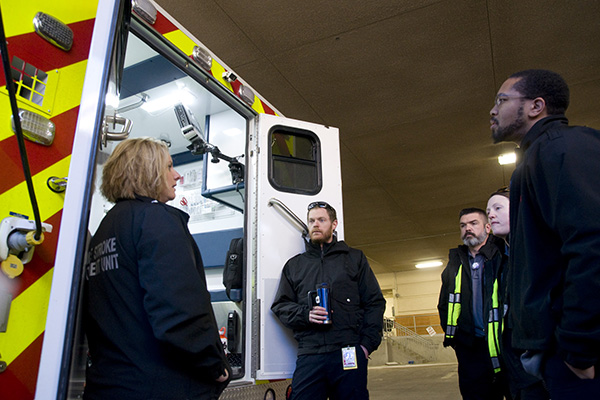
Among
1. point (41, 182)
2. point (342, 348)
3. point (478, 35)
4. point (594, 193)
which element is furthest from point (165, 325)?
point (478, 35)

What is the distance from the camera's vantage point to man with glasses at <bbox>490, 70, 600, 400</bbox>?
1.20m

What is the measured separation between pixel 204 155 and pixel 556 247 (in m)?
3.38

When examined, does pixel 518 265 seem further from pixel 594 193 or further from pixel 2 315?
pixel 2 315

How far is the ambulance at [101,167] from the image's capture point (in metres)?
1.23

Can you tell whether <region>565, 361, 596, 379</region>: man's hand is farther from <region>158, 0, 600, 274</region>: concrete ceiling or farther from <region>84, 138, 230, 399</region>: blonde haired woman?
<region>158, 0, 600, 274</region>: concrete ceiling

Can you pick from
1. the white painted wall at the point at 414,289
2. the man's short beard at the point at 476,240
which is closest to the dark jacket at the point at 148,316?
the man's short beard at the point at 476,240

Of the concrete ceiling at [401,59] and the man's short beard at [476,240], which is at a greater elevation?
Answer: the concrete ceiling at [401,59]

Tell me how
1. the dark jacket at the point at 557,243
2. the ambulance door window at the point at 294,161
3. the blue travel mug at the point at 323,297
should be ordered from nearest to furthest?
the dark jacket at the point at 557,243
the blue travel mug at the point at 323,297
the ambulance door window at the point at 294,161

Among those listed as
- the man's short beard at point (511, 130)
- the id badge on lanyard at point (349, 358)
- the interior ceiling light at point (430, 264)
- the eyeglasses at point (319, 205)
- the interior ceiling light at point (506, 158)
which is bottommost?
the id badge on lanyard at point (349, 358)

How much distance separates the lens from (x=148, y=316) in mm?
1445

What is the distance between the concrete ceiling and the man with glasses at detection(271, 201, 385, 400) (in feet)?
7.71

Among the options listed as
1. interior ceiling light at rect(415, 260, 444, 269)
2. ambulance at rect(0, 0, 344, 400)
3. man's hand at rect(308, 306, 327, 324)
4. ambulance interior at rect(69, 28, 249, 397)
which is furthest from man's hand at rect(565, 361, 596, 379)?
interior ceiling light at rect(415, 260, 444, 269)

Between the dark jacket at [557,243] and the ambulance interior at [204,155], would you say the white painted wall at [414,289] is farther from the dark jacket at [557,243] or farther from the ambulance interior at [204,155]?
the dark jacket at [557,243]

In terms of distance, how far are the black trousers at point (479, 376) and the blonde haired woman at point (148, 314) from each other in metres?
2.11
